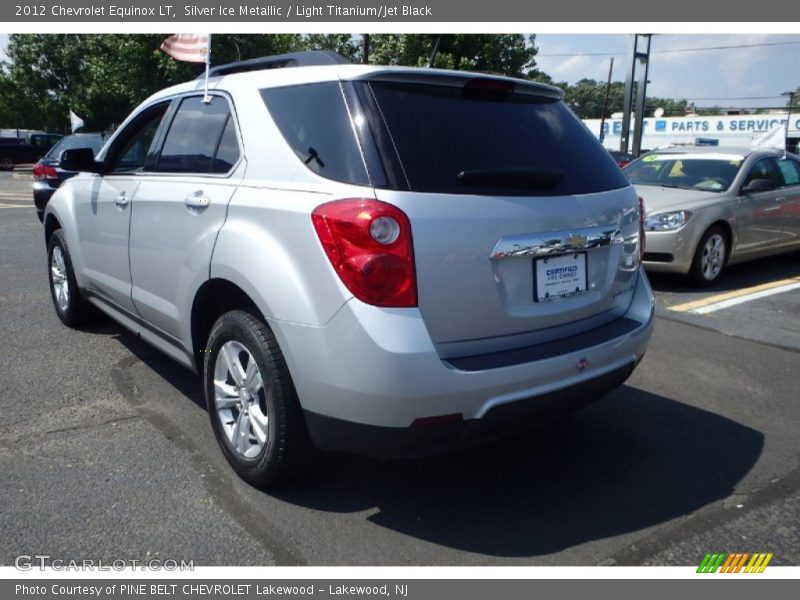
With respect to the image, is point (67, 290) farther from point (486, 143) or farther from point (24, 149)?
point (24, 149)

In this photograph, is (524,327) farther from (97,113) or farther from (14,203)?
(97,113)

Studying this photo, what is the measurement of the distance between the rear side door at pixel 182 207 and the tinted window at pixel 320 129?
332 millimetres

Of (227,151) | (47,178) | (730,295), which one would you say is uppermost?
(227,151)

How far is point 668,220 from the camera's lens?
7.43 m

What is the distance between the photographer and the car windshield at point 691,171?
27.0 ft

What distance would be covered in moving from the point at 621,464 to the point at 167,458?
87.3 inches

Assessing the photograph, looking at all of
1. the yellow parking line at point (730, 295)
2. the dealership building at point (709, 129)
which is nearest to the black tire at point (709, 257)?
the yellow parking line at point (730, 295)

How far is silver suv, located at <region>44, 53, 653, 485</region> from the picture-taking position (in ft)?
8.10

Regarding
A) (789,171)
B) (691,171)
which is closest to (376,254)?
(691,171)

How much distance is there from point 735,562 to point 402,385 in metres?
1.48

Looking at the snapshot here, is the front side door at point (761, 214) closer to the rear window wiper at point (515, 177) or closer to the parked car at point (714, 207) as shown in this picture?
the parked car at point (714, 207)

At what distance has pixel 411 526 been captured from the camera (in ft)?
9.32

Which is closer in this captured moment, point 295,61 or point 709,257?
point 295,61

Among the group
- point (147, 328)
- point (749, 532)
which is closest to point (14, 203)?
point (147, 328)
